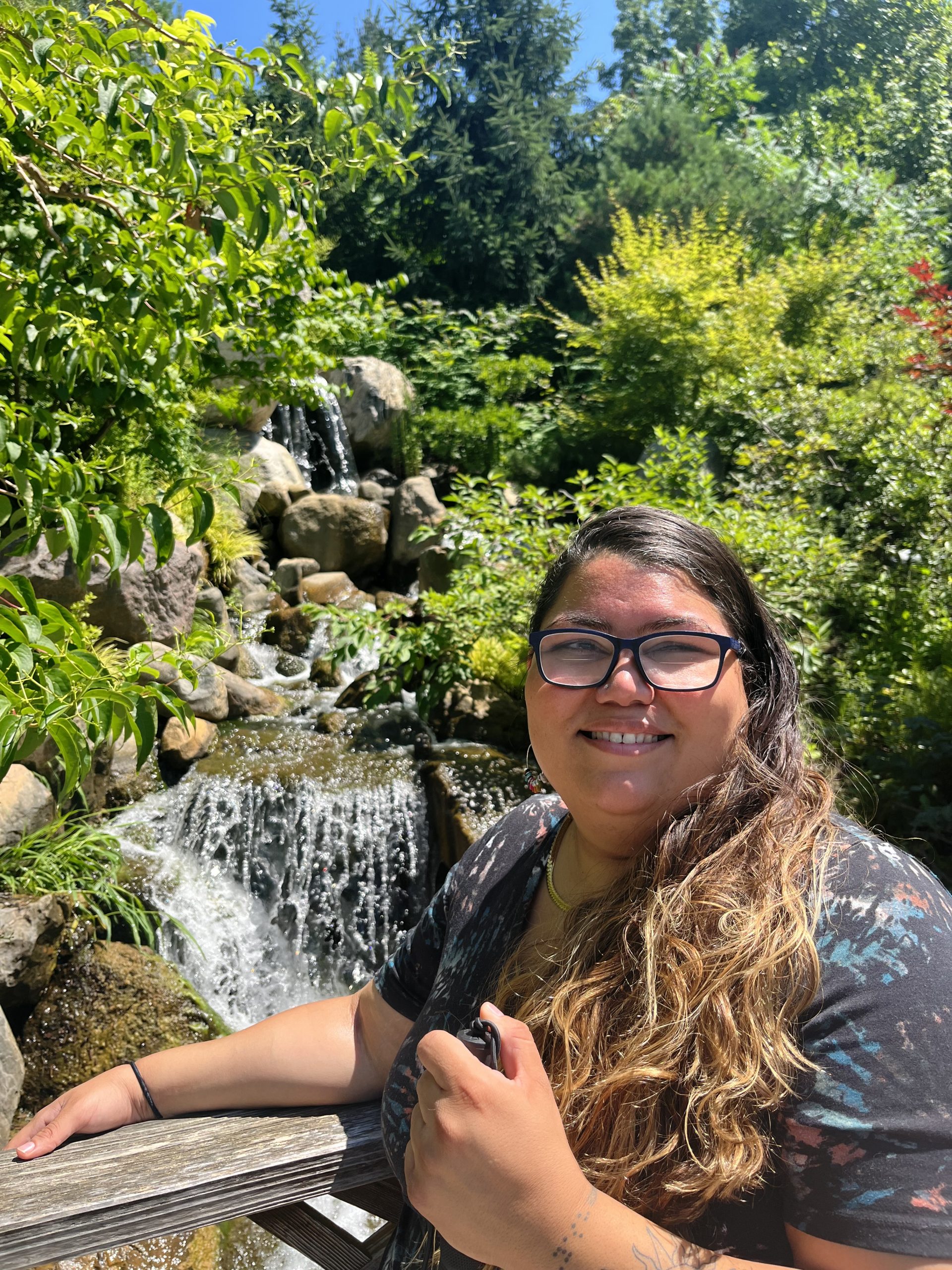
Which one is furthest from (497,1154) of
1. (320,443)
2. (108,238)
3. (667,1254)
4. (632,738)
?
(320,443)

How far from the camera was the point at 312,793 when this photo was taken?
5.84 meters

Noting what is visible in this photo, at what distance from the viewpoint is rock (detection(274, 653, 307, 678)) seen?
28.3 ft

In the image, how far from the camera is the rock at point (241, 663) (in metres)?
7.87

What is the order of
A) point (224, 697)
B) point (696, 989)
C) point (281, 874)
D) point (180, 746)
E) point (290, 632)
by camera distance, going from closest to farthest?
point (696, 989), point (281, 874), point (180, 746), point (224, 697), point (290, 632)

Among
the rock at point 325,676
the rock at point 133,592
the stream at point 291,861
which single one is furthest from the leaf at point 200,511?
the rock at point 325,676

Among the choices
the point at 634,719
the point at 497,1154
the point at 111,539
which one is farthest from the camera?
the point at 111,539

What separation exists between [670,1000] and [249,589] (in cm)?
876

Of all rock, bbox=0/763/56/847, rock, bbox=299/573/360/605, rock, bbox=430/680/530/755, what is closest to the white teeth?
rock, bbox=0/763/56/847

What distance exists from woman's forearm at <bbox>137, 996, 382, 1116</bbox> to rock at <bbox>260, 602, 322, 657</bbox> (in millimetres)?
7479

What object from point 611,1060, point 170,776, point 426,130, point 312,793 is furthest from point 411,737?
point 426,130

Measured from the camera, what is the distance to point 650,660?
1206 mm

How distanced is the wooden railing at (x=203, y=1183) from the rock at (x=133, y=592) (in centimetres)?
477

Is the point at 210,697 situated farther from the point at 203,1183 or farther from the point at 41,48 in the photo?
the point at 203,1183

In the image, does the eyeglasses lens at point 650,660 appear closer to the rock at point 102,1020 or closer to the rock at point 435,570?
the rock at point 102,1020
